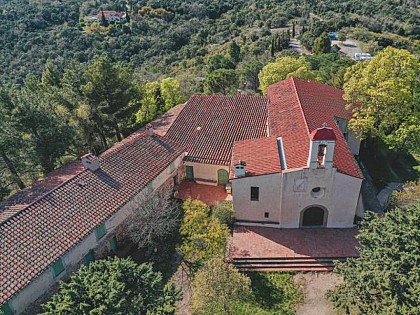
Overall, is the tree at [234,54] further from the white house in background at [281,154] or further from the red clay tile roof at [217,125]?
the white house in background at [281,154]

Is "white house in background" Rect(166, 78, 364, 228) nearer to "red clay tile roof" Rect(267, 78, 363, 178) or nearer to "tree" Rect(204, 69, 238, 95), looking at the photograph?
"red clay tile roof" Rect(267, 78, 363, 178)

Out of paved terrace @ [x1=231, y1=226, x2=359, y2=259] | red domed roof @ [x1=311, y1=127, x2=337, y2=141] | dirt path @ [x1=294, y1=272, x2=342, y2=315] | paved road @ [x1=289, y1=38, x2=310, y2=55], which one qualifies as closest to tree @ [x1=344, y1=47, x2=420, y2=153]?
paved terrace @ [x1=231, y1=226, x2=359, y2=259]

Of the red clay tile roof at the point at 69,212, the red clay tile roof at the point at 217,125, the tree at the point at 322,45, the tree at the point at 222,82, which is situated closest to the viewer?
the red clay tile roof at the point at 69,212

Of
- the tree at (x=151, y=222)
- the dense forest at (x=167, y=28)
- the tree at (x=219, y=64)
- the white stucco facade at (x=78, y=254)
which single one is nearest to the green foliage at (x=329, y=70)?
the tree at (x=219, y=64)

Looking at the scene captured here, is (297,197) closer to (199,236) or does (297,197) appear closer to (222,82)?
(199,236)

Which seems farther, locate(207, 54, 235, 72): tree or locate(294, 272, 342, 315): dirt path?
locate(207, 54, 235, 72): tree

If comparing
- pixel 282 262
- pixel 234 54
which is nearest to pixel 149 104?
pixel 282 262

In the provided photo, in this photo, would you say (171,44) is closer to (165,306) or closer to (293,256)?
(293,256)
